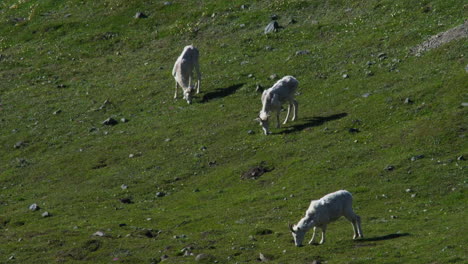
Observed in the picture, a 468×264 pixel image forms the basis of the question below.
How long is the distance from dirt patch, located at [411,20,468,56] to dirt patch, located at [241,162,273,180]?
15.0 m

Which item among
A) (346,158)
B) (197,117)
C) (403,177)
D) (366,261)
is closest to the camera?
(366,261)

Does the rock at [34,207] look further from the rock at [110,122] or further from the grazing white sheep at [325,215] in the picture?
the grazing white sheep at [325,215]

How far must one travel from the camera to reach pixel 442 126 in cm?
4206

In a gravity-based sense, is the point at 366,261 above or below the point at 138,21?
above

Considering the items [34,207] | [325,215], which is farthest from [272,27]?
[325,215]

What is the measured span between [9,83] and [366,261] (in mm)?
44051

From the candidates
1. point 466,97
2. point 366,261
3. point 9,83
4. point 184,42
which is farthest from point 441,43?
point 9,83

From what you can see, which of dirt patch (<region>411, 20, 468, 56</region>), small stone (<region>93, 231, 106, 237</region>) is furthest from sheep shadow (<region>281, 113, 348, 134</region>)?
small stone (<region>93, 231, 106, 237</region>)

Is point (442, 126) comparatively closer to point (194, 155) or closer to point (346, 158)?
point (346, 158)

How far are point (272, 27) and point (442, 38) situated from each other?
592 inches

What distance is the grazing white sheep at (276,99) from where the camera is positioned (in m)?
46.9

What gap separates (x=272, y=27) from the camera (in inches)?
2539

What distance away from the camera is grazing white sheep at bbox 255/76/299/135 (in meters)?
46.9

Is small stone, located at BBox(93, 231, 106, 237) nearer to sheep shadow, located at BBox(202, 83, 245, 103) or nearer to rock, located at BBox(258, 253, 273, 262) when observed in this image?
rock, located at BBox(258, 253, 273, 262)
